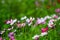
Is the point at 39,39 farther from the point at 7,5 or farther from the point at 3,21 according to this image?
the point at 7,5

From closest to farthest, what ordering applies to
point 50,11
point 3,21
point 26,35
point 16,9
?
1. point 26,35
2. point 3,21
3. point 50,11
4. point 16,9

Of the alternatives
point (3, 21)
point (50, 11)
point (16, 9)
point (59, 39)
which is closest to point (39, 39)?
point (59, 39)

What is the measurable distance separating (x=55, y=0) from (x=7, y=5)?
1.06 meters

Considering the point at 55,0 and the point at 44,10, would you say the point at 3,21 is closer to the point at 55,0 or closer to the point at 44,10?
the point at 44,10

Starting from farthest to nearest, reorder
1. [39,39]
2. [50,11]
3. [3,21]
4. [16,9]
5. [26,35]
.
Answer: [16,9] → [50,11] → [3,21] → [26,35] → [39,39]

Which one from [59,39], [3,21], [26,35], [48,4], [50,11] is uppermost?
[48,4]

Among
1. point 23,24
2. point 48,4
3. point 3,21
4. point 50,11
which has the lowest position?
point 23,24

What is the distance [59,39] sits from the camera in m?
3.48

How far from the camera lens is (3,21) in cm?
434

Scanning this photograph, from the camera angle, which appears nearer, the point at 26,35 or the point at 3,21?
the point at 26,35

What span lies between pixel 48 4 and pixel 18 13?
0.71 metres

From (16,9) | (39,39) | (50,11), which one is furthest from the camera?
(16,9)

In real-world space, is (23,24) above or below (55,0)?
below

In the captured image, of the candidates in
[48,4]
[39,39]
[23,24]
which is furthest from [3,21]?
[48,4]
